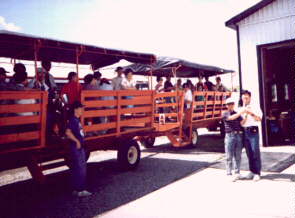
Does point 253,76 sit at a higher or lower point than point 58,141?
higher

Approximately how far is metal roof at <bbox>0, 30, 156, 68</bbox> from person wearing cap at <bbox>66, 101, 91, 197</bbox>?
1459 mm

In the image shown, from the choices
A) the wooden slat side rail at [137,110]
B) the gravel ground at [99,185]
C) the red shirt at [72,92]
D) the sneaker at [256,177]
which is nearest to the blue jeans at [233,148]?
the sneaker at [256,177]

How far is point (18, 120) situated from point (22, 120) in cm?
7

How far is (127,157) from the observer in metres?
7.68

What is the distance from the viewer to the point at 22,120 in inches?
206

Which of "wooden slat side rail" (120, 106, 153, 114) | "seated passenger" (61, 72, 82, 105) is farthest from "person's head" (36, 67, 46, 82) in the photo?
"wooden slat side rail" (120, 106, 153, 114)

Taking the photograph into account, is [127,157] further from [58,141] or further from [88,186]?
[58,141]

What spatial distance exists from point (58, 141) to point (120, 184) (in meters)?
1.56

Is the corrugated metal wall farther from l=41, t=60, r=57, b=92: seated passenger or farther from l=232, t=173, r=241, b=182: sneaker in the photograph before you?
l=41, t=60, r=57, b=92: seated passenger

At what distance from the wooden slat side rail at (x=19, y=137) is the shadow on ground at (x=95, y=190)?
1153mm

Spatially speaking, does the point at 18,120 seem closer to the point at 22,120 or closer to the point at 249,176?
the point at 22,120

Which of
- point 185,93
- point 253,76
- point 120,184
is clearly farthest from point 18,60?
point 253,76

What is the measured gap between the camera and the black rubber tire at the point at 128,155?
763 centimetres

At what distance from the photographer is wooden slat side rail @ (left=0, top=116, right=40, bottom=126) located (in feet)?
16.4
